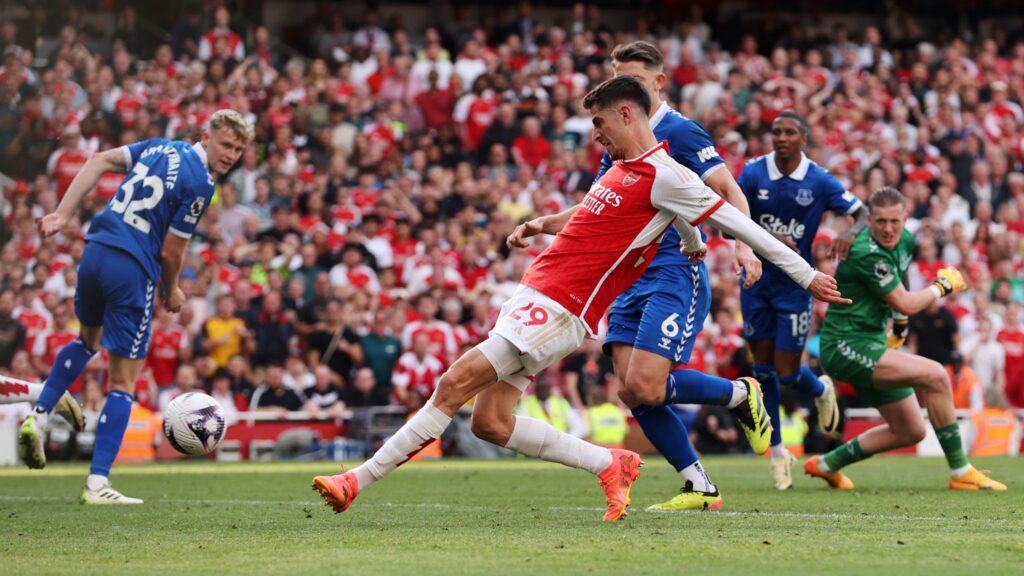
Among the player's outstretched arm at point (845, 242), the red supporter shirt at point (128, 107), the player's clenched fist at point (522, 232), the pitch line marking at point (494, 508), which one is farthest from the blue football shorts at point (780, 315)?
the red supporter shirt at point (128, 107)

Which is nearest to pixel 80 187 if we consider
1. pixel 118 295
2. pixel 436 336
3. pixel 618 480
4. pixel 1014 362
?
pixel 118 295

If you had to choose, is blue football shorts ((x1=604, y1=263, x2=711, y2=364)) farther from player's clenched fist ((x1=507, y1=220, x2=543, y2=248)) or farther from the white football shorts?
the white football shorts

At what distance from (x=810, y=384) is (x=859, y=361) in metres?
0.76

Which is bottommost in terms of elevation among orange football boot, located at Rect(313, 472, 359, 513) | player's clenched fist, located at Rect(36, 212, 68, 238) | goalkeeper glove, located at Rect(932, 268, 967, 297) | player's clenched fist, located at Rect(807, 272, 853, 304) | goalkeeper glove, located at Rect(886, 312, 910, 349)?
orange football boot, located at Rect(313, 472, 359, 513)

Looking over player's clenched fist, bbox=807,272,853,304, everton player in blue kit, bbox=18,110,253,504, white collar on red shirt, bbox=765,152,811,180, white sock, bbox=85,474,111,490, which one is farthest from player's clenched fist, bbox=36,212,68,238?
white collar on red shirt, bbox=765,152,811,180

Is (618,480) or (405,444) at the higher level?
(405,444)

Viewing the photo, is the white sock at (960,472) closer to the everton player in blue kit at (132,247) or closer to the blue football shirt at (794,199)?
the blue football shirt at (794,199)

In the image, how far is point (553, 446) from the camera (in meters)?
7.78

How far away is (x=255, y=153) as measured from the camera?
2056 cm

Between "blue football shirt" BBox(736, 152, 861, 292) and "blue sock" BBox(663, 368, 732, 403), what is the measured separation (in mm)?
2699

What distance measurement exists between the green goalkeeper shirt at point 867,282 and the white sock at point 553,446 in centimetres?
347

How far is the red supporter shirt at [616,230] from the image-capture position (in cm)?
748

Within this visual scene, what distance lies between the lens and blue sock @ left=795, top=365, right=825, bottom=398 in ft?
36.7

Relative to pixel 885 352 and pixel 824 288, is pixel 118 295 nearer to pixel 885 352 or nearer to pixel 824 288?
pixel 824 288
